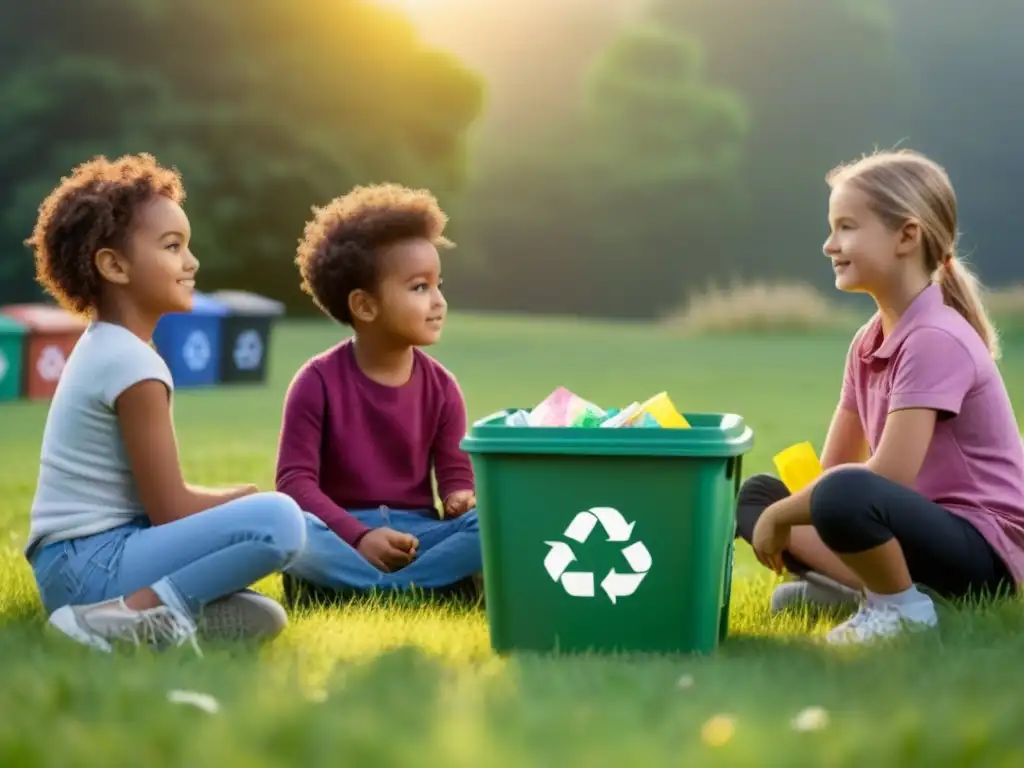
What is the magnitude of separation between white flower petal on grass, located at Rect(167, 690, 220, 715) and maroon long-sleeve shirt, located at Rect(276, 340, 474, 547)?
1329 mm

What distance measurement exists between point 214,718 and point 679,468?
1.15 meters

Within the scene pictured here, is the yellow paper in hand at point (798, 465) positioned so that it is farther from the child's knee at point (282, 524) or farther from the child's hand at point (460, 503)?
the child's knee at point (282, 524)

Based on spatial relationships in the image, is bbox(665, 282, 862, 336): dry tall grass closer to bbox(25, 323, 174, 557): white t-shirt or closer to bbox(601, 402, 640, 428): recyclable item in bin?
bbox(601, 402, 640, 428): recyclable item in bin

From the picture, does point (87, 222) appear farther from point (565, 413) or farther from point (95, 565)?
point (565, 413)

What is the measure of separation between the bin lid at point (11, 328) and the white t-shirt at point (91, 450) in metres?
7.28

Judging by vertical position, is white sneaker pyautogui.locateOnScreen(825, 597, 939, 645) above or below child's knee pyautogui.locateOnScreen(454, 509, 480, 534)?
below

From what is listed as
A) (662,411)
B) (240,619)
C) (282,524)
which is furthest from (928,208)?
(240,619)

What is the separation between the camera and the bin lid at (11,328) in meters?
10.1

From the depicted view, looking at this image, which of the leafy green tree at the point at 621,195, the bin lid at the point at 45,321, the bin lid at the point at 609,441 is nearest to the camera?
the bin lid at the point at 609,441

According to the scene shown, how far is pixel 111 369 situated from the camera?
3.14 metres

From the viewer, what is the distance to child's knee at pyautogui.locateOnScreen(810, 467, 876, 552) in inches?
123

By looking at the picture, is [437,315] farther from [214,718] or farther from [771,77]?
[771,77]

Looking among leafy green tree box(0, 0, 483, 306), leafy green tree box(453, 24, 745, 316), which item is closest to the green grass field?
leafy green tree box(0, 0, 483, 306)

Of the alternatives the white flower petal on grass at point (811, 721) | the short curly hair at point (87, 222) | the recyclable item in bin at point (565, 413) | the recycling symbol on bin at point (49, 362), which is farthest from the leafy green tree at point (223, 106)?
the white flower petal on grass at point (811, 721)
